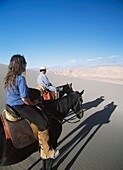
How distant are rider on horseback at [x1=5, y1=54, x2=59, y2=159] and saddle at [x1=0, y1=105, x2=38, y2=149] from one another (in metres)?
0.11

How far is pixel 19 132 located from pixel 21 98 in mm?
A: 654

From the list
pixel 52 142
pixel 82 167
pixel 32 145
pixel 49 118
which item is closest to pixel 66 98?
pixel 49 118

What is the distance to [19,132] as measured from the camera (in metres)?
3.20

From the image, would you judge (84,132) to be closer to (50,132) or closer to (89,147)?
(89,147)

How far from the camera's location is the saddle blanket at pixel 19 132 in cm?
315

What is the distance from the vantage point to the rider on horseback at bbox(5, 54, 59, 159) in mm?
2992

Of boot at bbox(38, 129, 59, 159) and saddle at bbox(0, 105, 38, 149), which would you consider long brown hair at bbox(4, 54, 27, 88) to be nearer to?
saddle at bbox(0, 105, 38, 149)

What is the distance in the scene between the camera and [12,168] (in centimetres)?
429

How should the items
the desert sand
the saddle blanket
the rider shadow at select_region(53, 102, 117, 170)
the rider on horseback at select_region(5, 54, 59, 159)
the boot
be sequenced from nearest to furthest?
the rider on horseback at select_region(5, 54, 59, 159)
the saddle blanket
the boot
the desert sand
the rider shadow at select_region(53, 102, 117, 170)

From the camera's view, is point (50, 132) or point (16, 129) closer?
point (16, 129)

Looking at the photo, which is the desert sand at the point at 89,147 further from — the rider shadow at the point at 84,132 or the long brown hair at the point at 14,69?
the long brown hair at the point at 14,69

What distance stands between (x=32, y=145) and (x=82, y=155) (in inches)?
81.3

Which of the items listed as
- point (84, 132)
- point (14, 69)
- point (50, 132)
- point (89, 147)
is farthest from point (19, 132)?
point (84, 132)

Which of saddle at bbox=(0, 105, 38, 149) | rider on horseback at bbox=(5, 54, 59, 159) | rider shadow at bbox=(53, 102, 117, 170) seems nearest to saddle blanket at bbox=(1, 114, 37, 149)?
saddle at bbox=(0, 105, 38, 149)
